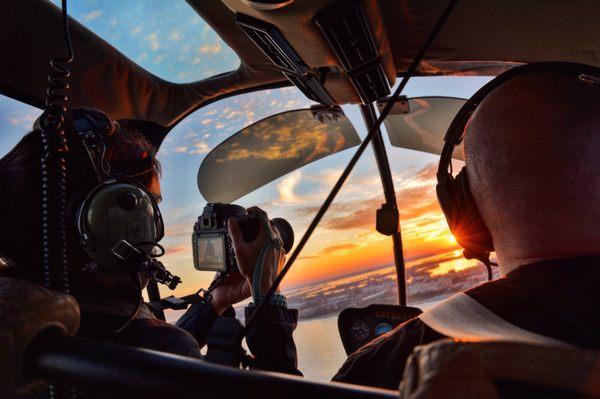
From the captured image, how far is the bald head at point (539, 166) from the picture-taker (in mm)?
677

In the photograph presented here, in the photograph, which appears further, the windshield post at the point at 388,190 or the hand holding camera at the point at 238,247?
the windshield post at the point at 388,190

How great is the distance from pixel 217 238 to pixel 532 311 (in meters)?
1.30

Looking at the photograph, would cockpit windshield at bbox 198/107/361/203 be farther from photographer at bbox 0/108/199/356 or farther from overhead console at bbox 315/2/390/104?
photographer at bbox 0/108/199/356

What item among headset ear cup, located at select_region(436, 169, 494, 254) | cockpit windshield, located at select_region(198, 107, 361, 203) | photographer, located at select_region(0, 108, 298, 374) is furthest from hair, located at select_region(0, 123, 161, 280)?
cockpit windshield, located at select_region(198, 107, 361, 203)

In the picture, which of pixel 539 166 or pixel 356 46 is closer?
pixel 539 166

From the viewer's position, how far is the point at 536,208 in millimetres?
700

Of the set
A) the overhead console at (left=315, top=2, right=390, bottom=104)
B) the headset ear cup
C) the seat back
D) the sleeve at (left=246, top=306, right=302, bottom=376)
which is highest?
the overhead console at (left=315, top=2, right=390, bottom=104)

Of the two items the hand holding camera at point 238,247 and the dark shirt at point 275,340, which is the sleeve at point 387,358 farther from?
the hand holding camera at point 238,247

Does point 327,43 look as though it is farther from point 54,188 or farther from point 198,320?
point 198,320

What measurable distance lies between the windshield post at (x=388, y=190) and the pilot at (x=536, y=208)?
171 cm

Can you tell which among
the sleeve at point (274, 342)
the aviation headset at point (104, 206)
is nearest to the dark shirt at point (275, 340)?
the sleeve at point (274, 342)

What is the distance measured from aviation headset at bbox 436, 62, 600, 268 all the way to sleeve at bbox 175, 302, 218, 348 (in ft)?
3.72

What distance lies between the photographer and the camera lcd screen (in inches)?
65.8

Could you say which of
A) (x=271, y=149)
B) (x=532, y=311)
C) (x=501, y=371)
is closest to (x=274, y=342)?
(x=532, y=311)
